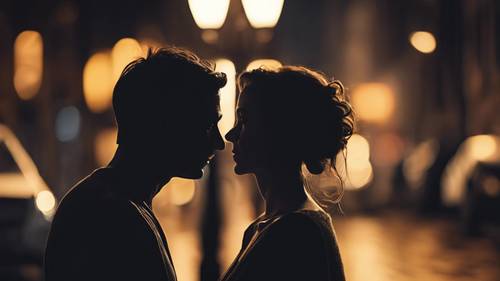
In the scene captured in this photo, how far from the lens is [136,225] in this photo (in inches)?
92.4

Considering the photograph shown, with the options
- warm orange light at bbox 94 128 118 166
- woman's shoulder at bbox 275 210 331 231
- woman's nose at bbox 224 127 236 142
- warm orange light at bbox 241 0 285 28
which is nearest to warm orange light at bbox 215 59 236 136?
woman's nose at bbox 224 127 236 142

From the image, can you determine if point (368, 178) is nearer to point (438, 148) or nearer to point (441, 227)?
point (438, 148)

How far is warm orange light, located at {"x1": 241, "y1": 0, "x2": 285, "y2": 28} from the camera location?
967 centimetres

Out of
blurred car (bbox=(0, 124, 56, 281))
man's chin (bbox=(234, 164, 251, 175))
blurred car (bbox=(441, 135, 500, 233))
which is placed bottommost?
blurred car (bbox=(441, 135, 500, 233))

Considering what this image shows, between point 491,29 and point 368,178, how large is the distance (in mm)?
6139

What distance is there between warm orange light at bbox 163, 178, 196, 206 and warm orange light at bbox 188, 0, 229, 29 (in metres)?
16.9

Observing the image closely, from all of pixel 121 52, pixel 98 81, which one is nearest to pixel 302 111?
pixel 98 81

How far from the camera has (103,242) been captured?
7.57 feet

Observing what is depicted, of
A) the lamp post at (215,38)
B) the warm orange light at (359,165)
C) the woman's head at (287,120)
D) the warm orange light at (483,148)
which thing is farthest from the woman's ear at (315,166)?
the warm orange light at (359,165)

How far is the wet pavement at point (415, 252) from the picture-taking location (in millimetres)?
12289

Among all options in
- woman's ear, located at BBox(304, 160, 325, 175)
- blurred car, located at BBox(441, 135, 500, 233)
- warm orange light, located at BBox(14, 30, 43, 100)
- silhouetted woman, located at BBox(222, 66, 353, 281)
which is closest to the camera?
silhouetted woman, located at BBox(222, 66, 353, 281)

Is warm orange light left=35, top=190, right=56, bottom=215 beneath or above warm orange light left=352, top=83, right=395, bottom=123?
above

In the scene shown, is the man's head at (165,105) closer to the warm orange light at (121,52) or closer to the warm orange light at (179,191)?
the warm orange light at (179,191)

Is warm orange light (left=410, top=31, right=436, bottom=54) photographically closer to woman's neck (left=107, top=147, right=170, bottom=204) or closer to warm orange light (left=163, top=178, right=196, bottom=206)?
warm orange light (left=163, top=178, right=196, bottom=206)
